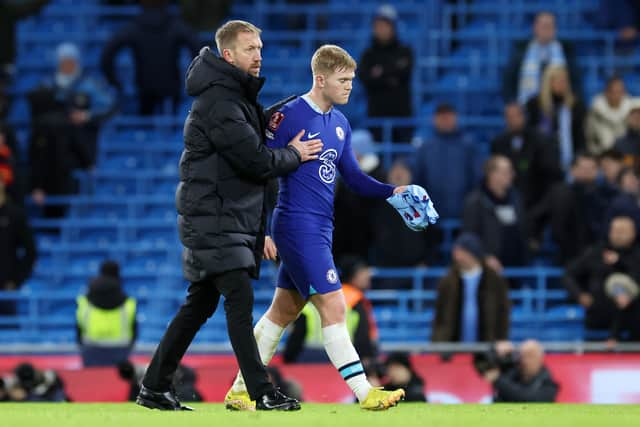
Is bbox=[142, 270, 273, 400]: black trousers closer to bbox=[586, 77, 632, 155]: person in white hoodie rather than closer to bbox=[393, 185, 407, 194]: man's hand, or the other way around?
bbox=[393, 185, 407, 194]: man's hand

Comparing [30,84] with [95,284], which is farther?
[30,84]

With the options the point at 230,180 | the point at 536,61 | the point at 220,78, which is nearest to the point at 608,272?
the point at 536,61

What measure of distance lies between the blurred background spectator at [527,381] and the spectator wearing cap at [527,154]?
3.56 metres

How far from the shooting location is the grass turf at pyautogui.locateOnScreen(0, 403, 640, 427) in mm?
7957

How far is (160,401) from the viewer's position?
927 cm

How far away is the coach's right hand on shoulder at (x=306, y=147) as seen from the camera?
908 centimetres

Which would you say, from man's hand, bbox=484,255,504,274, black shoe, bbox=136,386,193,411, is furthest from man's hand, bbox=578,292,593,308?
black shoe, bbox=136,386,193,411

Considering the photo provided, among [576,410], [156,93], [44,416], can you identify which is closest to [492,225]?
[156,93]

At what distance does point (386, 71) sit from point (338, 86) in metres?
8.61

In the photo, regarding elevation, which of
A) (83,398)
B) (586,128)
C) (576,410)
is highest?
(586,128)

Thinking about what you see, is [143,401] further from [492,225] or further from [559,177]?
[559,177]

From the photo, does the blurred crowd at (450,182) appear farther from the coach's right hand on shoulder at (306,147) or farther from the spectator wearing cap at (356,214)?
the coach's right hand on shoulder at (306,147)

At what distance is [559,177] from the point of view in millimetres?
16688

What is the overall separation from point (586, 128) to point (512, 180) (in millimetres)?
1366
